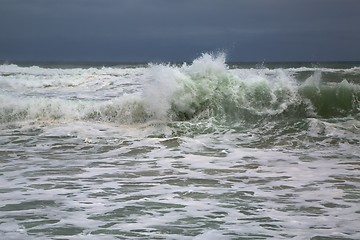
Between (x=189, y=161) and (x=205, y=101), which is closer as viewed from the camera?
(x=189, y=161)

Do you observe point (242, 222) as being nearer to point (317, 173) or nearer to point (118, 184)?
point (118, 184)

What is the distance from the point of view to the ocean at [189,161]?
4355 millimetres

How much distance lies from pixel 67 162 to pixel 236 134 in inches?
162

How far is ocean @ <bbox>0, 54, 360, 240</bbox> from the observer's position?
436 centimetres

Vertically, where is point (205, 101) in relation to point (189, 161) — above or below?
above

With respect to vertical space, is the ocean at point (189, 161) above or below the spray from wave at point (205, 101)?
below

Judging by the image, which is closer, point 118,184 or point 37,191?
point 37,191

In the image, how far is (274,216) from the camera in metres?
4.57

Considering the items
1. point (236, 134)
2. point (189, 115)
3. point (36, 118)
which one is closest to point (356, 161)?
point (236, 134)

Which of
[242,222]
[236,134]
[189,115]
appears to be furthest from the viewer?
[189,115]

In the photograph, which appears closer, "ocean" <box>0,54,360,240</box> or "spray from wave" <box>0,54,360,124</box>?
"ocean" <box>0,54,360,240</box>

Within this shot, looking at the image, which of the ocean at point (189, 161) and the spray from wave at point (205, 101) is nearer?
the ocean at point (189, 161)

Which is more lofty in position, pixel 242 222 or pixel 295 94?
pixel 295 94

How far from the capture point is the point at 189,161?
7.43 m
